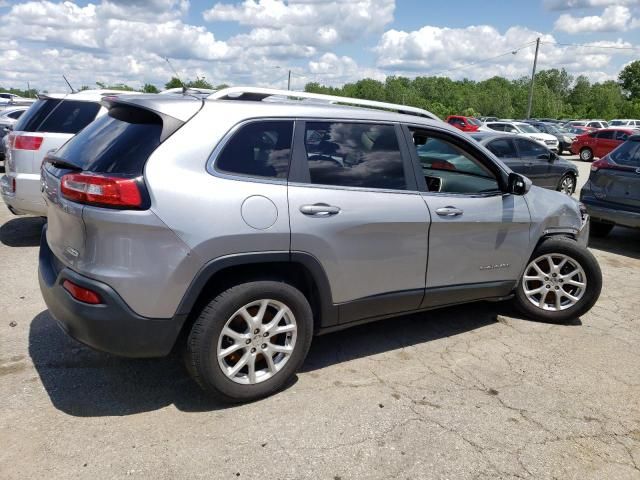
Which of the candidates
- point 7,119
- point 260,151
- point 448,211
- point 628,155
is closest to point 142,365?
point 260,151

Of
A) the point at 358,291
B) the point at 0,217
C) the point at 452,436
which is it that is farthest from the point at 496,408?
the point at 0,217

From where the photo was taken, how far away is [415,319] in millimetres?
4758

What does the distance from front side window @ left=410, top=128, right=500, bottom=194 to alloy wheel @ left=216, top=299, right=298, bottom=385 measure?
4.93 ft

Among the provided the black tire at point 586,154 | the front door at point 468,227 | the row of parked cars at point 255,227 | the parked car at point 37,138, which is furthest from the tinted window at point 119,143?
the black tire at point 586,154

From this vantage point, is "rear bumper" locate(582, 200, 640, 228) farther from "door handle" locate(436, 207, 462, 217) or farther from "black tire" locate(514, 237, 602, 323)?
"door handle" locate(436, 207, 462, 217)

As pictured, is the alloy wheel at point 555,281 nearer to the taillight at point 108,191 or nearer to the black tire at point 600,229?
the taillight at point 108,191

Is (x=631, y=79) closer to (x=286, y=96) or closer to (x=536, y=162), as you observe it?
(x=536, y=162)

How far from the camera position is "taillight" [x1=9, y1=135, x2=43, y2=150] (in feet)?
20.4

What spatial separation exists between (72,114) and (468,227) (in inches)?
197

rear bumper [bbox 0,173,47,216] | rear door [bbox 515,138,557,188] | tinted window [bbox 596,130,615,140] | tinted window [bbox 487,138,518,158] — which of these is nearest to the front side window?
rear bumper [bbox 0,173,47,216]

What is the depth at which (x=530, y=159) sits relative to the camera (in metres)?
11.1

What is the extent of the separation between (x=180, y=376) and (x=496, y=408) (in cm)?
202

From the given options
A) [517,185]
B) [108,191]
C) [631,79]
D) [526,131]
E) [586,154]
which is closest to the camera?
[108,191]

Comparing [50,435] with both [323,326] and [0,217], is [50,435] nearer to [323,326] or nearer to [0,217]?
[323,326]
